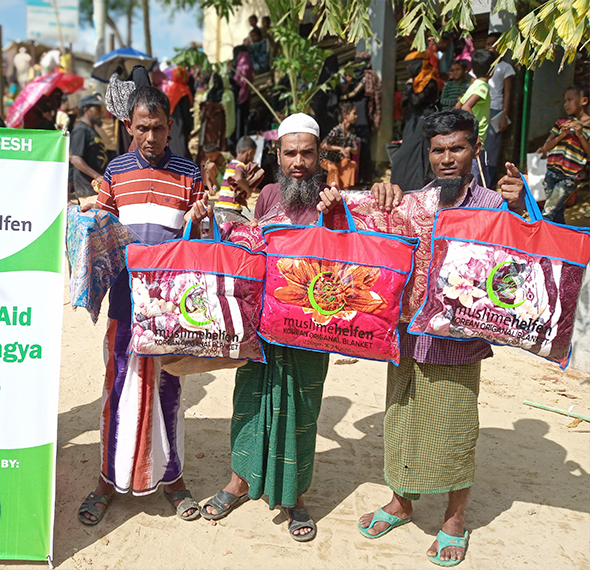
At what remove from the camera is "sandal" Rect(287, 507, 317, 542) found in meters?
3.07

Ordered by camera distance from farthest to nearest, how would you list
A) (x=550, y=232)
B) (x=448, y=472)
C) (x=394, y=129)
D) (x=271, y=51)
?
(x=271, y=51)
(x=394, y=129)
(x=448, y=472)
(x=550, y=232)

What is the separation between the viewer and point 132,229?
9.82 feet

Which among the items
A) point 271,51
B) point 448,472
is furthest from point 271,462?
point 271,51

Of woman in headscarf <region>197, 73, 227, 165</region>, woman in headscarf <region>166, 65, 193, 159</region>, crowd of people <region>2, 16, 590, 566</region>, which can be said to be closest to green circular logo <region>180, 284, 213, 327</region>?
crowd of people <region>2, 16, 590, 566</region>

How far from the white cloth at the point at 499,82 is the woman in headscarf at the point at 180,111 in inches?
200

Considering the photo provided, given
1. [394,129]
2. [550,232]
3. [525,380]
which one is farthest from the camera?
[394,129]

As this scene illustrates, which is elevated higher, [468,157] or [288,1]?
[288,1]

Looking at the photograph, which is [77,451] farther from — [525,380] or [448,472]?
[525,380]

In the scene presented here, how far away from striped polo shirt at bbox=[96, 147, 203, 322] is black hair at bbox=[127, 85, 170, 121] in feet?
0.74

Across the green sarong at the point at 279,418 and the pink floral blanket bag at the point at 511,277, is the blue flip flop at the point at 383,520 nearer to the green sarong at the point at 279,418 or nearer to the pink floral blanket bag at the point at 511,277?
the green sarong at the point at 279,418

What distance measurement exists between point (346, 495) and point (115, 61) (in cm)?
1035

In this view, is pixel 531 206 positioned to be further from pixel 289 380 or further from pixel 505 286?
pixel 289 380

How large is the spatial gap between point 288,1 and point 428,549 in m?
7.71

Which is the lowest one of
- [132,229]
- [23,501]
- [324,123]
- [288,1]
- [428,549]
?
[428,549]
